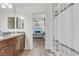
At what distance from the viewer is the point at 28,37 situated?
782 centimetres

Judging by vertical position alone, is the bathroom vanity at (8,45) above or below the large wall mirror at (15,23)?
below

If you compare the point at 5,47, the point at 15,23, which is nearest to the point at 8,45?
the point at 5,47

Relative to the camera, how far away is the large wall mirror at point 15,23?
7828 millimetres

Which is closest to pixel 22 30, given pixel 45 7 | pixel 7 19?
pixel 7 19

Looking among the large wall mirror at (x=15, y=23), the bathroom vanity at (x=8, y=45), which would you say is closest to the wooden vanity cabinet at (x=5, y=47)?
the bathroom vanity at (x=8, y=45)

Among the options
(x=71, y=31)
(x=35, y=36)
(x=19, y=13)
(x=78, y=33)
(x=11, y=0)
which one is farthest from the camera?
(x=35, y=36)

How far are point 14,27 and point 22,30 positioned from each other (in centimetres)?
Result: 48

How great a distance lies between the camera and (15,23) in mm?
7980

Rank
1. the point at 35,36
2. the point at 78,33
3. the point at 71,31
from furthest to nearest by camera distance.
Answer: the point at 35,36 < the point at 71,31 < the point at 78,33

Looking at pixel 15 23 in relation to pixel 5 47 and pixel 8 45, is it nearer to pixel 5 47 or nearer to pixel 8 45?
pixel 8 45

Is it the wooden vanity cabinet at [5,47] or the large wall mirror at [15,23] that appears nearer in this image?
the wooden vanity cabinet at [5,47]

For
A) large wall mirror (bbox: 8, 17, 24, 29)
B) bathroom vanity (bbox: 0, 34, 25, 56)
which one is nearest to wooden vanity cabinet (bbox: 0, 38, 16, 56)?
bathroom vanity (bbox: 0, 34, 25, 56)

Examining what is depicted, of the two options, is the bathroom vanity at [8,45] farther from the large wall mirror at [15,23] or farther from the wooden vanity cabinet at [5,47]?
the large wall mirror at [15,23]

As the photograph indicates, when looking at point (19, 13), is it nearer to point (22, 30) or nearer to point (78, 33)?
point (22, 30)
